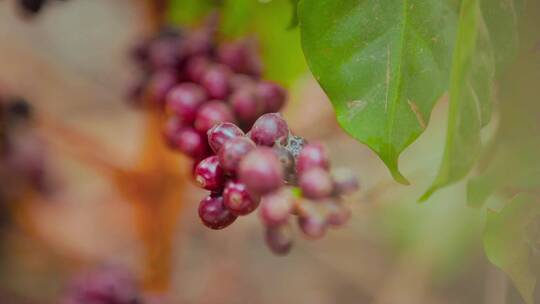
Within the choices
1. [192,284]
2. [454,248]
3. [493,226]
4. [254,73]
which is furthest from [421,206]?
[493,226]

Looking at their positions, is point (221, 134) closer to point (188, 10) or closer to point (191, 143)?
point (191, 143)

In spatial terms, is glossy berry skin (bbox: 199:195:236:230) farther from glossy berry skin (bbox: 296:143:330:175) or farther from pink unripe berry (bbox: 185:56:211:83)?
pink unripe berry (bbox: 185:56:211:83)

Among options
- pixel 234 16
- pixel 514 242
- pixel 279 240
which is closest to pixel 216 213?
pixel 279 240

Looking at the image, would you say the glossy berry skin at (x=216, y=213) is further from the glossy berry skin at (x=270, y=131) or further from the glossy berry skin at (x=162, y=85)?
the glossy berry skin at (x=162, y=85)

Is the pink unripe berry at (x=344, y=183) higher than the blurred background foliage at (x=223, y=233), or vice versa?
the blurred background foliage at (x=223, y=233)

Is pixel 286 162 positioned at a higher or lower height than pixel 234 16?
lower

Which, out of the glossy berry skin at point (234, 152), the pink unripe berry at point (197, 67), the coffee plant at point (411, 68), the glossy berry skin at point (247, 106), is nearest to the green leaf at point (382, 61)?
the coffee plant at point (411, 68)

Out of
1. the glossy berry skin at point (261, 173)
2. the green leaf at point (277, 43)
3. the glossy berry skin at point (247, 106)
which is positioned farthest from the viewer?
the green leaf at point (277, 43)
